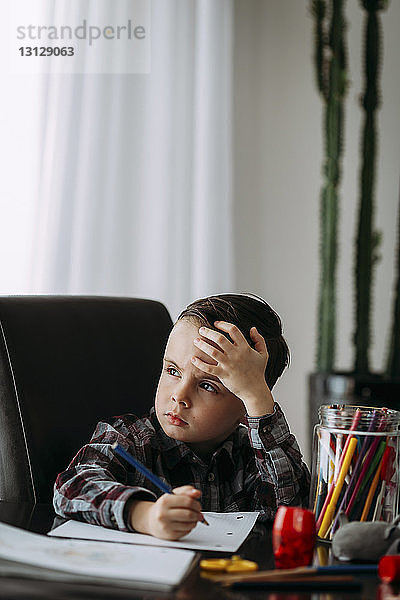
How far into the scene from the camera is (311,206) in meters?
3.11

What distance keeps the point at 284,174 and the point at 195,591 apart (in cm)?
252

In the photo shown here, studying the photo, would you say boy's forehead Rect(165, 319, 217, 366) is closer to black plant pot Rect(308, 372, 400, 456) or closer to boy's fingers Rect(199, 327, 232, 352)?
A: boy's fingers Rect(199, 327, 232, 352)

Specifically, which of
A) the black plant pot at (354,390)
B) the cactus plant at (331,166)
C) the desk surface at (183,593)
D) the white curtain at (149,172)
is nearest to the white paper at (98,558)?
the desk surface at (183,593)

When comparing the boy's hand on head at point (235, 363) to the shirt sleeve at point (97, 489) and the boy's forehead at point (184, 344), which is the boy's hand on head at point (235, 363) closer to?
the boy's forehead at point (184, 344)

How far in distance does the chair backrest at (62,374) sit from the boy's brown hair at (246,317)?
211mm

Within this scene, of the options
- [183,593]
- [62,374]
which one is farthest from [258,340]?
[183,593]

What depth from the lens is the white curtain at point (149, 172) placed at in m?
2.25

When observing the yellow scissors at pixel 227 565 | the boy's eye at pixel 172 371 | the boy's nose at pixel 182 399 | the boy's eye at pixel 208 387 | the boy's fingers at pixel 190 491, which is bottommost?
the yellow scissors at pixel 227 565

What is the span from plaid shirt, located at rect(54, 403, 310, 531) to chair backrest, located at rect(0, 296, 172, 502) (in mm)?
113

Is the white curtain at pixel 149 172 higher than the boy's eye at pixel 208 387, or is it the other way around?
the white curtain at pixel 149 172

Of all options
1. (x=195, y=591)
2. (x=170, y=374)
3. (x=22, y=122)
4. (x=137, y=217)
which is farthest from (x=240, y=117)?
(x=195, y=591)

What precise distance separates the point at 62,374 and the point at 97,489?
1.13 feet

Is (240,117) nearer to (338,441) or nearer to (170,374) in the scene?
(170,374)

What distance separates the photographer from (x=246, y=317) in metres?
1.19
